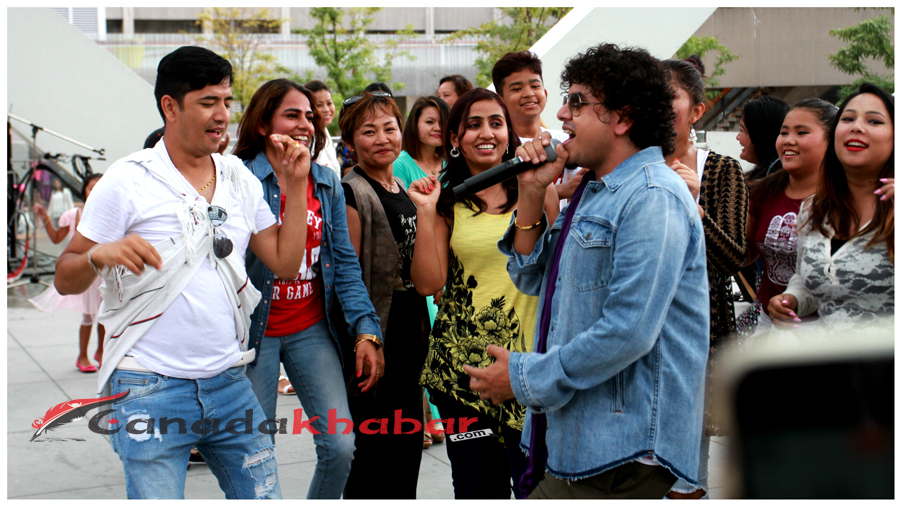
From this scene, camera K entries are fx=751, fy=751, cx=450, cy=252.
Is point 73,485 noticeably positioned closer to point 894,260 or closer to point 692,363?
point 692,363

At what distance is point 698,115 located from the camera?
10.6 feet

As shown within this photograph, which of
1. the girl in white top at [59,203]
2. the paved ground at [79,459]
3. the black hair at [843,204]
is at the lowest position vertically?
the paved ground at [79,459]

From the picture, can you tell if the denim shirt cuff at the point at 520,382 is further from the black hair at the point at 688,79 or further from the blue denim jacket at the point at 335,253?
the black hair at the point at 688,79

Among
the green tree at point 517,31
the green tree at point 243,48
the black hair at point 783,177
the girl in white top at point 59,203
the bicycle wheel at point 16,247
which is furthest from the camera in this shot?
the green tree at point 243,48

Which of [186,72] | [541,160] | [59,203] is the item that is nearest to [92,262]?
[186,72]

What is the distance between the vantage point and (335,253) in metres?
3.41

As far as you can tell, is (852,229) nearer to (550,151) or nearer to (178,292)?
(550,151)

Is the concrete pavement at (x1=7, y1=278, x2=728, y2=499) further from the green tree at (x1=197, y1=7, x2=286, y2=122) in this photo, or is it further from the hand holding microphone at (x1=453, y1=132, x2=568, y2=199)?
the green tree at (x1=197, y1=7, x2=286, y2=122)

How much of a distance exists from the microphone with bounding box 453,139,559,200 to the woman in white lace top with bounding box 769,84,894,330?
1387 millimetres

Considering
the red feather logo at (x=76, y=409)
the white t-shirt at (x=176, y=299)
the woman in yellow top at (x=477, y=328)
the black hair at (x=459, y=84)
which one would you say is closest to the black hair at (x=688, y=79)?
the woman in yellow top at (x=477, y=328)

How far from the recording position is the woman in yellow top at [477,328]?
122 inches

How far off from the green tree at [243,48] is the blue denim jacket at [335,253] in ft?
75.6

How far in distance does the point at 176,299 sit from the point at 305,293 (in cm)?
86

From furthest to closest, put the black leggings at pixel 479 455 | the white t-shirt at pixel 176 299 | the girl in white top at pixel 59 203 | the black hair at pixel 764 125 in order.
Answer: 1. the girl in white top at pixel 59 203
2. the black hair at pixel 764 125
3. the black leggings at pixel 479 455
4. the white t-shirt at pixel 176 299
